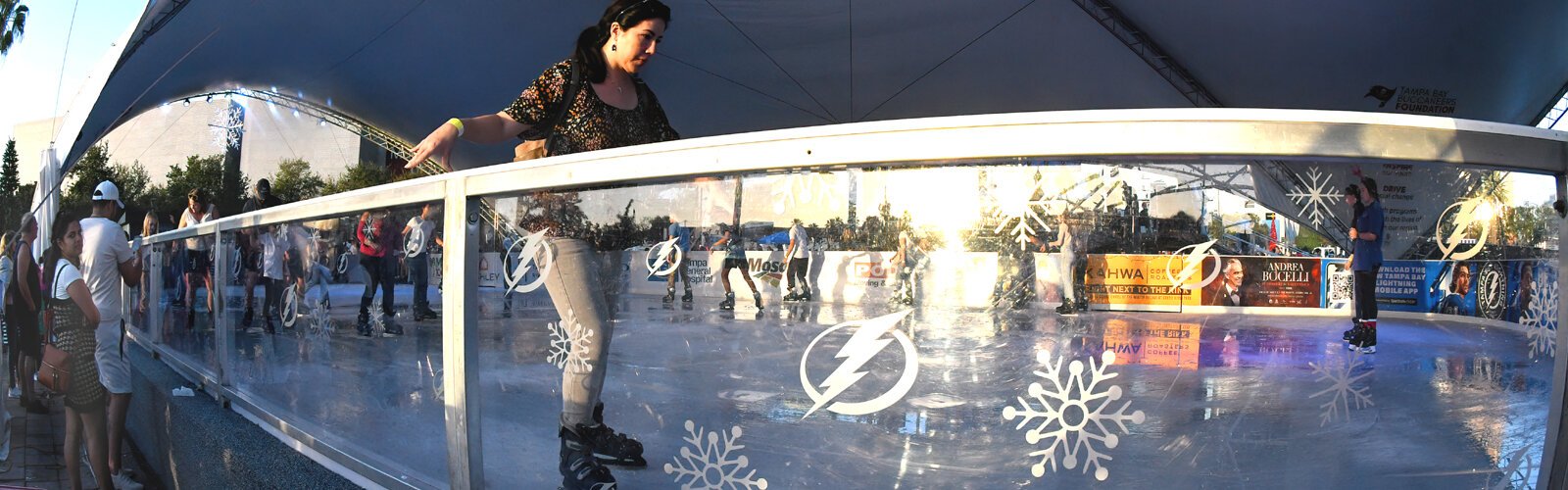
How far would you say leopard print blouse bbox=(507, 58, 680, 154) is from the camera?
1.21 metres

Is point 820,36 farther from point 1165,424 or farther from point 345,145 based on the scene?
point 1165,424

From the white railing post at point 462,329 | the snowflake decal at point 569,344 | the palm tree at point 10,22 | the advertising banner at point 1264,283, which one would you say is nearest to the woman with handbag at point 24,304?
the palm tree at point 10,22

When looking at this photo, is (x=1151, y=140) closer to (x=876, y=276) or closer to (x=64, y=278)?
(x=876, y=276)

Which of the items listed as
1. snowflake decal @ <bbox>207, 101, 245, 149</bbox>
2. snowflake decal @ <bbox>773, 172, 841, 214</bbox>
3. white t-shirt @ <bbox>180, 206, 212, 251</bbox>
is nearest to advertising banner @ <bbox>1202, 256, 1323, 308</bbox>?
snowflake decal @ <bbox>773, 172, 841, 214</bbox>

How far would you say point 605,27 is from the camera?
1.28 metres

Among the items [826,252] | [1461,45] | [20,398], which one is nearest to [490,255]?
[826,252]

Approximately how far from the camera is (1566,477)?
23.5 inches

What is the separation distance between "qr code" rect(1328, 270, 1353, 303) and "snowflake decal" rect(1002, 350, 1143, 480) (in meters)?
0.14

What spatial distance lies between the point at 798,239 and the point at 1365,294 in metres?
0.37

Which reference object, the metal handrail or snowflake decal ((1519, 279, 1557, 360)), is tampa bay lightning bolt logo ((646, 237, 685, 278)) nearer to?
the metal handrail

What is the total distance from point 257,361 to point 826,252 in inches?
57.1

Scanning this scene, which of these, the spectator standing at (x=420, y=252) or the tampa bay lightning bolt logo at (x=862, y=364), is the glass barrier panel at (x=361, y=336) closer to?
the spectator standing at (x=420, y=252)

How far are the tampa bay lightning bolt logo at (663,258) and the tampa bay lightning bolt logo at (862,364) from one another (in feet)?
0.44

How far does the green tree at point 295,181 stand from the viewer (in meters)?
1.46
